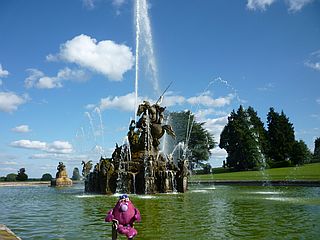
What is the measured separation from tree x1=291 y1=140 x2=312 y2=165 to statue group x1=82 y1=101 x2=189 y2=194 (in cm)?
5619

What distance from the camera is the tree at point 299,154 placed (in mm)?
81912

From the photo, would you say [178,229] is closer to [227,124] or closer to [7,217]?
[7,217]

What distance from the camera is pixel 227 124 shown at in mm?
97312

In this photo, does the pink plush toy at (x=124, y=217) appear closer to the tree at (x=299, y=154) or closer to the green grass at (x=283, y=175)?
the green grass at (x=283, y=175)

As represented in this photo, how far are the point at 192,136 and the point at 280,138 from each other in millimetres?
20941

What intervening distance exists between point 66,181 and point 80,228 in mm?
49300

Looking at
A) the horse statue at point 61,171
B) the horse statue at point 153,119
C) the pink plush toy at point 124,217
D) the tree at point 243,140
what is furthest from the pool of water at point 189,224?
the tree at point 243,140

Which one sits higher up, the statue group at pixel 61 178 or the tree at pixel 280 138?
the tree at pixel 280 138

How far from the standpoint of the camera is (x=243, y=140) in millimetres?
88875

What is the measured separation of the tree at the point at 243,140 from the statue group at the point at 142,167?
5503cm

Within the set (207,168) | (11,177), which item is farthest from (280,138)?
(11,177)

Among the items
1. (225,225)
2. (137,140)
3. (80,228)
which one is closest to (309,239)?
(225,225)

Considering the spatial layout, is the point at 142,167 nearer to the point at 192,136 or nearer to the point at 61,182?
the point at 61,182

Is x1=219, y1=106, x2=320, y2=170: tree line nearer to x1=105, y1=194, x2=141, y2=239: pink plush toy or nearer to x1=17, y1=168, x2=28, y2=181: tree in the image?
x1=17, y1=168, x2=28, y2=181: tree
